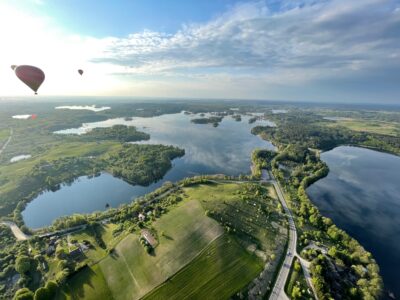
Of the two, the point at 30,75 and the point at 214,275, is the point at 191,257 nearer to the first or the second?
the point at 214,275

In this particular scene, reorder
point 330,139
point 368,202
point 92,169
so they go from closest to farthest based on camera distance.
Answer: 1. point 368,202
2. point 92,169
3. point 330,139

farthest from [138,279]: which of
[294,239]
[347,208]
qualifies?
[347,208]

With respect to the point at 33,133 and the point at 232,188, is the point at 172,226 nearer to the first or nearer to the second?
the point at 232,188

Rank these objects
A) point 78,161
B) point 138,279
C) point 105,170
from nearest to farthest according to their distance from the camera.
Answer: point 138,279
point 105,170
point 78,161

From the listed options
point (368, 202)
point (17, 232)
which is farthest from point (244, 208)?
point (17, 232)

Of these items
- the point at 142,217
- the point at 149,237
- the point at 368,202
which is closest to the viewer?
the point at 149,237

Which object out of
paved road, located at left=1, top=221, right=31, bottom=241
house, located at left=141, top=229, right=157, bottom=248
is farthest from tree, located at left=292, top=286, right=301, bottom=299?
paved road, located at left=1, top=221, right=31, bottom=241

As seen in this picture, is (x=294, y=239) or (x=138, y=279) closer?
(x=138, y=279)

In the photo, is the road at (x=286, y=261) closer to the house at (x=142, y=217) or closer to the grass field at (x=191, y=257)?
the grass field at (x=191, y=257)
